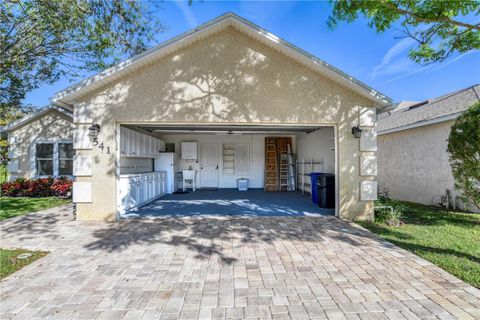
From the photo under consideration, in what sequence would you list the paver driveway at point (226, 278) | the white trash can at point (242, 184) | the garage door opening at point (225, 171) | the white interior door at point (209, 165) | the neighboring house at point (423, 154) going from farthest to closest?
the white interior door at point (209, 165), the white trash can at point (242, 184), the neighboring house at point (423, 154), the garage door opening at point (225, 171), the paver driveway at point (226, 278)

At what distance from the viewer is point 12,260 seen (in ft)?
14.6

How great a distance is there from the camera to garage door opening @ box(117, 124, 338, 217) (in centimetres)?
853

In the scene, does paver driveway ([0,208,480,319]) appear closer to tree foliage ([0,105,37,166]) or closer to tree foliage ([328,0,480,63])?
tree foliage ([328,0,480,63])

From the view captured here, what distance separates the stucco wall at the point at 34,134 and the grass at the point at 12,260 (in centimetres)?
939

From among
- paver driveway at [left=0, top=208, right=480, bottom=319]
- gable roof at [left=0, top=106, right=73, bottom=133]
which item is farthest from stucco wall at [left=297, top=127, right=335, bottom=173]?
gable roof at [left=0, top=106, right=73, bottom=133]

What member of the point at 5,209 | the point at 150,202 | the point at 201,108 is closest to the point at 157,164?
the point at 150,202

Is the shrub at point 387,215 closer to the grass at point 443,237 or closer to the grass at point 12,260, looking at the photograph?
the grass at point 443,237

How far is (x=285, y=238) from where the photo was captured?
→ 563 cm

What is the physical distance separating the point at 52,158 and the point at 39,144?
91 cm

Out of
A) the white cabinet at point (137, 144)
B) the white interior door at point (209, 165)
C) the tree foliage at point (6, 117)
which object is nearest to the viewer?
the white cabinet at point (137, 144)

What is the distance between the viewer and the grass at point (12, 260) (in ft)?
13.3

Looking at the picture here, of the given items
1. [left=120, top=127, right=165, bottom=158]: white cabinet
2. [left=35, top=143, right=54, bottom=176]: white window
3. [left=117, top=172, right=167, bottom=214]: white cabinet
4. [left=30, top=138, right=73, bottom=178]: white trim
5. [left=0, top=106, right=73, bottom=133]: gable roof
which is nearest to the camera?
[left=117, top=172, right=167, bottom=214]: white cabinet

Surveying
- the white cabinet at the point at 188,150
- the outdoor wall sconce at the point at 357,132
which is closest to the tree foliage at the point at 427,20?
the outdoor wall sconce at the point at 357,132

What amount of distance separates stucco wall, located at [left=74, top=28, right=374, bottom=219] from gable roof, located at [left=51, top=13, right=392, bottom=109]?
0.16 m
